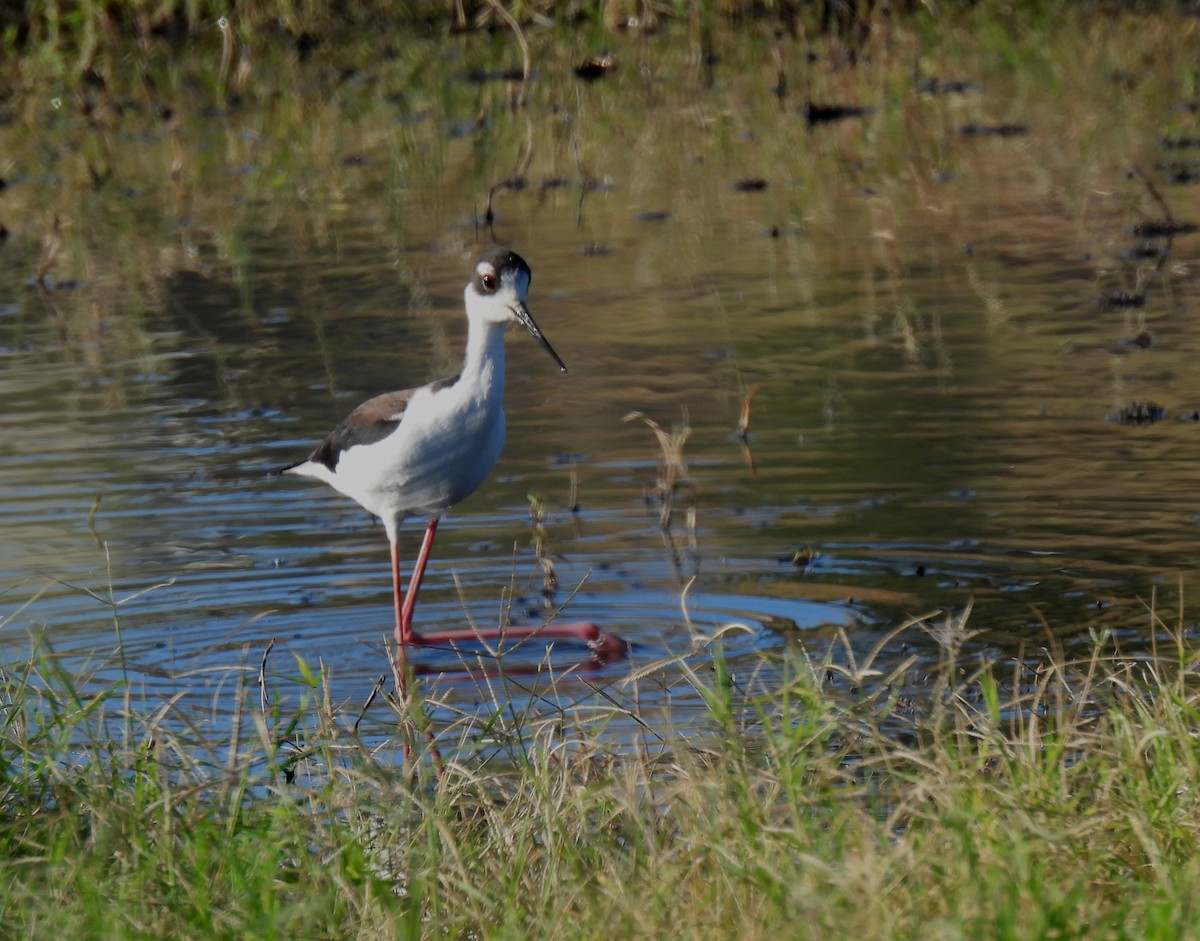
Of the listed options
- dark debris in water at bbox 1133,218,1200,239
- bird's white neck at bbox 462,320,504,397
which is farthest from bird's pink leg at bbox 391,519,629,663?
dark debris in water at bbox 1133,218,1200,239

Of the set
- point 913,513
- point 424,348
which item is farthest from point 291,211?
point 913,513

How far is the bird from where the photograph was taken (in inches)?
269

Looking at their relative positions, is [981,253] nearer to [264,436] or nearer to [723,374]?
[723,374]

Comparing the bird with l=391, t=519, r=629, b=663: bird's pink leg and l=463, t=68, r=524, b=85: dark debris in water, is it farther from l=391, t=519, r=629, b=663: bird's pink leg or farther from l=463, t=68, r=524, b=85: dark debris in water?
l=463, t=68, r=524, b=85: dark debris in water

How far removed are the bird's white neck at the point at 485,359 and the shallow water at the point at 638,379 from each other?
822 millimetres

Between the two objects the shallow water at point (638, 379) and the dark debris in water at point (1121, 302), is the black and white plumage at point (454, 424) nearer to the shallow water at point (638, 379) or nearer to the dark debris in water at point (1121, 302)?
the shallow water at point (638, 379)

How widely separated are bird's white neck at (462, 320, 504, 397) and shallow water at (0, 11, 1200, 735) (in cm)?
82

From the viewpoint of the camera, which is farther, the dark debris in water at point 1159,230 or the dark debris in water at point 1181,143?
the dark debris in water at point 1181,143

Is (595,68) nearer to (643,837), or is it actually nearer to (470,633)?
(470,633)

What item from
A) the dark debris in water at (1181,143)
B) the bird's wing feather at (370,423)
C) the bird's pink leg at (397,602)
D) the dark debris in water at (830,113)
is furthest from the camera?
the dark debris in water at (830,113)

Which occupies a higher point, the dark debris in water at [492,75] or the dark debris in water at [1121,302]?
the dark debris in water at [492,75]

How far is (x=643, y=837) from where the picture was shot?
4.49 m

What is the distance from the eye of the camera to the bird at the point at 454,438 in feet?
22.4

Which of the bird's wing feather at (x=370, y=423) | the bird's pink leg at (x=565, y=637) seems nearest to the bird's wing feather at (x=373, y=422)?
the bird's wing feather at (x=370, y=423)
